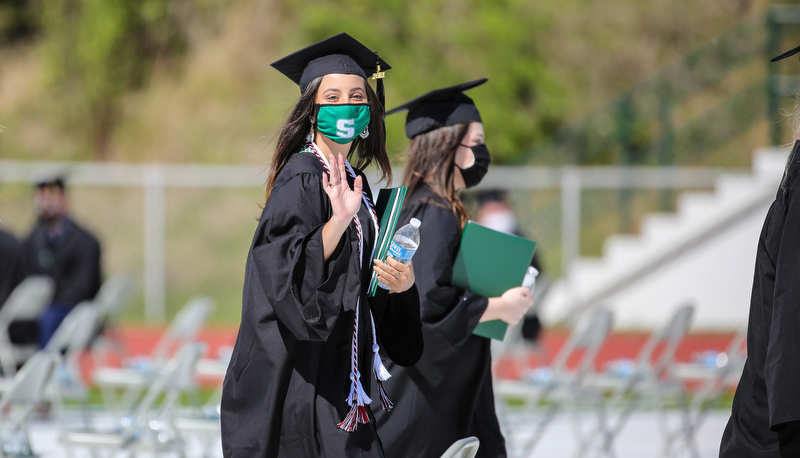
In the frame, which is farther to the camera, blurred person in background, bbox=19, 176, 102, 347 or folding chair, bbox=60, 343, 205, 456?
blurred person in background, bbox=19, 176, 102, 347

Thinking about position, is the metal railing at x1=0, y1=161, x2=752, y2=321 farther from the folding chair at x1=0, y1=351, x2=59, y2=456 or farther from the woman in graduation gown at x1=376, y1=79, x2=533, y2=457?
the woman in graduation gown at x1=376, y1=79, x2=533, y2=457

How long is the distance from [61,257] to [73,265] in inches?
5.1

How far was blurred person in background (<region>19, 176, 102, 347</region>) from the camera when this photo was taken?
8.67m

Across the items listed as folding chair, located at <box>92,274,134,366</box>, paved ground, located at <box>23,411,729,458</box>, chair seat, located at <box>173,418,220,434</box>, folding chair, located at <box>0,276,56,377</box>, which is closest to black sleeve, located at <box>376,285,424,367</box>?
chair seat, located at <box>173,418,220,434</box>

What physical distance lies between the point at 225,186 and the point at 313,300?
10.0 metres

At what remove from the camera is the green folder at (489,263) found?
350cm

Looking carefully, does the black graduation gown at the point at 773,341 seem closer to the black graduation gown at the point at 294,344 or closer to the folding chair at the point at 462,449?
the folding chair at the point at 462,449

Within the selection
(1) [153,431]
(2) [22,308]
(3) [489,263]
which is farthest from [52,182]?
(3) [489,263]

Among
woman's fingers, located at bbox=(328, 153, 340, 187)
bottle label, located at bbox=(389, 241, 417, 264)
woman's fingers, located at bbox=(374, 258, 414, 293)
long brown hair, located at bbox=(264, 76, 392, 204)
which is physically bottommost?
woman's fingers, located at bbox=(374, 258, 414, 293)

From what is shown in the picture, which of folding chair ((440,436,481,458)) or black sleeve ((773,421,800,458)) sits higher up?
black sleeve ((773,421,800,458))

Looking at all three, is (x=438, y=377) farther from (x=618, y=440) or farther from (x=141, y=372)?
(x=618, y=440)

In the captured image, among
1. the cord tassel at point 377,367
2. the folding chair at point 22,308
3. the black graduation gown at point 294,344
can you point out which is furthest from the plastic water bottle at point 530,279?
the folding chair at point 22,308

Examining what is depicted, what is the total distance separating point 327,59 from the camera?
2.69 m

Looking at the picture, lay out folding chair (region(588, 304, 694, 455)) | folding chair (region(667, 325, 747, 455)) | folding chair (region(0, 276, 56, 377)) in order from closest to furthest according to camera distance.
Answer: folding chair (region(588, 304, 694, 455))
folding chair (region(667, 325, 747, 455))
folding chair (region(0, 276, 56, 377))
